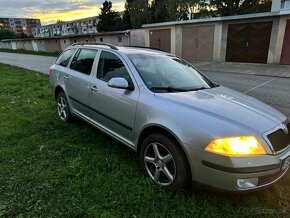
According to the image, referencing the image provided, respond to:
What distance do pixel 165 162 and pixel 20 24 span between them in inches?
6126

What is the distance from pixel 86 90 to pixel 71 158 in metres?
1.12

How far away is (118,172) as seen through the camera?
10.7 ft

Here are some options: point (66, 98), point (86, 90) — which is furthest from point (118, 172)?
point (66, 98)

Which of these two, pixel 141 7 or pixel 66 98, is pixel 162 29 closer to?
pixel 66 98

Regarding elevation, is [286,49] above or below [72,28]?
below

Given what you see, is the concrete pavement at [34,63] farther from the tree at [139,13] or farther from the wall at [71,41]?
the tree at [139,13]

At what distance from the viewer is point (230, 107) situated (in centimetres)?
278

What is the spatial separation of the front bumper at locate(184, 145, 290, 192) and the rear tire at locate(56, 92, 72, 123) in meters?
3.18

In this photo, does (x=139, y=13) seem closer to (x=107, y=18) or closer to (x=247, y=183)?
(x=107, y=18)

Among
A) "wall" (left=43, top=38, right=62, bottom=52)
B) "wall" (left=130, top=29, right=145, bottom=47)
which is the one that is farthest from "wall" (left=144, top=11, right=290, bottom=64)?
"wall" (left=43, top=38, right=62, bottom=52)

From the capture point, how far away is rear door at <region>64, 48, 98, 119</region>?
13.6 feet

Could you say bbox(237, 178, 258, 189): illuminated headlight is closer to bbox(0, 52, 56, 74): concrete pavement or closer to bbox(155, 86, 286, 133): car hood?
bbox(155, 86, 286, 133): car hood

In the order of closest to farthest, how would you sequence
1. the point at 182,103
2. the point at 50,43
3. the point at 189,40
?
the point at 182,103, the point at 189,40, the point at 50,43

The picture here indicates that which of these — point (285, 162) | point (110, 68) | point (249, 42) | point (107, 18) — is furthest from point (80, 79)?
point (107, 18)
